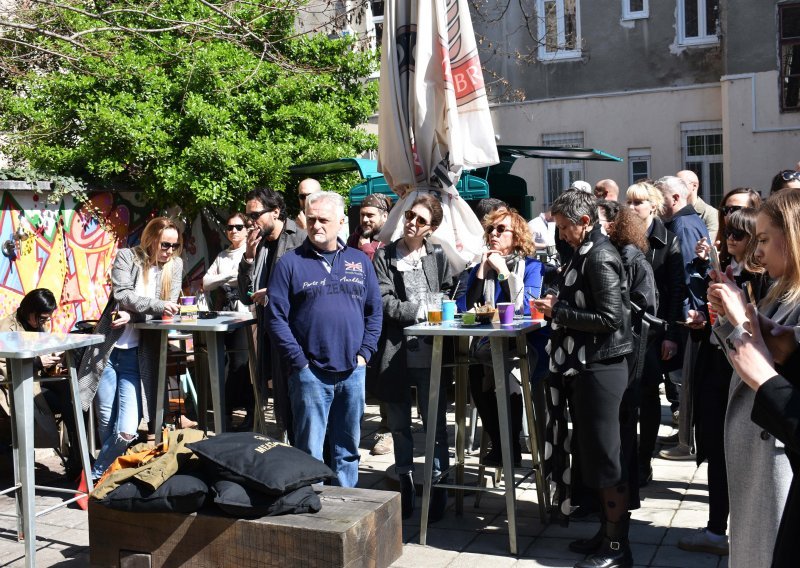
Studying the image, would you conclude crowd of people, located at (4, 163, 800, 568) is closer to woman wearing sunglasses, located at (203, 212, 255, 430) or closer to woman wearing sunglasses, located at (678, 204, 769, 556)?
woman wearing sunglasses, located at (678, 204, 769, 556)

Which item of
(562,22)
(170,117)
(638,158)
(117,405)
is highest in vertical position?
(562,22)

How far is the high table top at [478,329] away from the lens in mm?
4953

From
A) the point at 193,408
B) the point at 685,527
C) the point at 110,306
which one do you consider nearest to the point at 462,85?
the point at 110,306

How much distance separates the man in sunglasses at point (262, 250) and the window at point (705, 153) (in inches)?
575

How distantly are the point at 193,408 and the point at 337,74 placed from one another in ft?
19.6

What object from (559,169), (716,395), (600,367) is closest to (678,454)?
(716,395)

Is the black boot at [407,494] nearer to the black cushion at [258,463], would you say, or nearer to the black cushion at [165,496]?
the black cushion at [258,463]

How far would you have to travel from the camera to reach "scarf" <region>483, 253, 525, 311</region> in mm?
5684

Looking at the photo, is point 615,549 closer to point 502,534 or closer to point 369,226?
point 502,534

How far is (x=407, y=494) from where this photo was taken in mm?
5727

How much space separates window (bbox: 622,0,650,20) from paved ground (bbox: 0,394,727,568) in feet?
50.2

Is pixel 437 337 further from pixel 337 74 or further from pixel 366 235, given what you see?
pixel 337 74

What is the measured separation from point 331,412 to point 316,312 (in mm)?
632

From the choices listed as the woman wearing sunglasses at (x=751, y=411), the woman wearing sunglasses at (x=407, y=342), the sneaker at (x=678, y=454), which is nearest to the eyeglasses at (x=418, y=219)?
the woman wearing sunglasses at (x=407, y=342)
